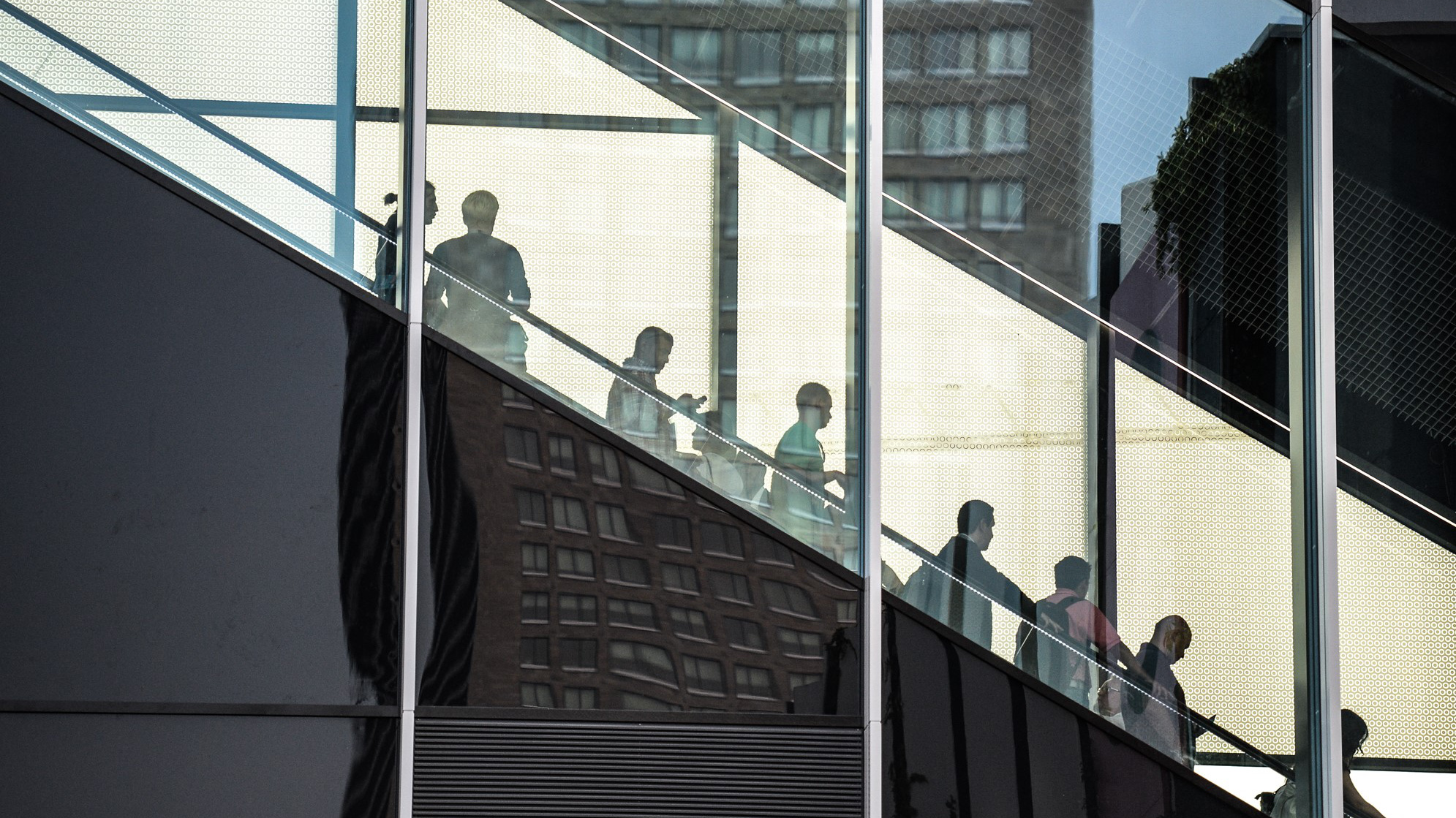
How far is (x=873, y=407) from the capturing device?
6.96 meters

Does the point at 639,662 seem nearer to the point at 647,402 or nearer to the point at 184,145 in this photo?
the point at 647,402

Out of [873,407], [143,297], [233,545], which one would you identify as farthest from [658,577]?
[143,297]

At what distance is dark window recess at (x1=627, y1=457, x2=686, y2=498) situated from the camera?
6.82m

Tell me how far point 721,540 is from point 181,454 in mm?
2047

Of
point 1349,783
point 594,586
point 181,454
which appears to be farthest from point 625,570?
point 1349,783

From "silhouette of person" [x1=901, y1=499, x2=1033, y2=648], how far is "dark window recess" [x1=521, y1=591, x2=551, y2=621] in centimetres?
137

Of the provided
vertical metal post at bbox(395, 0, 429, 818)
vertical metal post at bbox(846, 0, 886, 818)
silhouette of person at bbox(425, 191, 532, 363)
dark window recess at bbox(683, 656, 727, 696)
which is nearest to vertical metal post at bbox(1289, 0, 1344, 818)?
vertical metal post at bbox(846, 0, 886, 818)

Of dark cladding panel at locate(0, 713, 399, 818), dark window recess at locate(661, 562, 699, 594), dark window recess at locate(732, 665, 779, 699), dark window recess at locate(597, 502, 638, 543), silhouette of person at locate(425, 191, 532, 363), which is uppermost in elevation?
silhouette of person at locate(425, 191, 532, 363)

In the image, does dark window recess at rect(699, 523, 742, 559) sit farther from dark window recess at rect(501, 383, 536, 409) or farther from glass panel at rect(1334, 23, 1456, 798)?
glass panel at rect(1334, 23, 1456, 798)

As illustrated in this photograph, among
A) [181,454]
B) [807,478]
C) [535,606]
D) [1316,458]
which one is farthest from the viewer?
[1316,458]

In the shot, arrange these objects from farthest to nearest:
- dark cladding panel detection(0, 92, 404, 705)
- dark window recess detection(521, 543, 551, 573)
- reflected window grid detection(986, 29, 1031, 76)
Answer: reflected window grid detection(986, 29, 1031, 76) → dark window recess detection(521, 543, 551, 573) → dark cladding panel detection(0, 92, 404, 705)

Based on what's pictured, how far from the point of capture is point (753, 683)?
6785mm

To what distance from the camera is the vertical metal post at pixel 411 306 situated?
6625 mm

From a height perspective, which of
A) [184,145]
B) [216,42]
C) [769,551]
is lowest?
[769,551]
